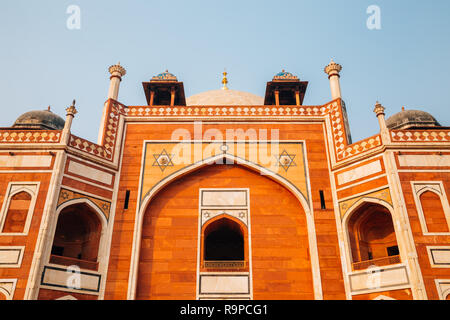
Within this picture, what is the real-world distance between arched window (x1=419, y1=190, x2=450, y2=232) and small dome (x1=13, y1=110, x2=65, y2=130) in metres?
12.2

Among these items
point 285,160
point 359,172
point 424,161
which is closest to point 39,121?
point 285,160

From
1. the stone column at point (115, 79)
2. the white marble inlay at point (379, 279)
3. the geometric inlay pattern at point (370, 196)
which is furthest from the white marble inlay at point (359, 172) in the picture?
the stone column at point (115, 79)

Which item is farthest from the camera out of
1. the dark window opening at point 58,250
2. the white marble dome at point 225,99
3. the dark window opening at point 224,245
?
the white marble dome at point 225,99

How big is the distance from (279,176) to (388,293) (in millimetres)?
4226

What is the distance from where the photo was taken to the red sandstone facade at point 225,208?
10.3m

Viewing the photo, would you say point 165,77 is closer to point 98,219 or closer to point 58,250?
point 98,219

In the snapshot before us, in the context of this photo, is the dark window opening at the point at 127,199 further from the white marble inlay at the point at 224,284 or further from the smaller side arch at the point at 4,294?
the smaller side arch at the point at 4,294

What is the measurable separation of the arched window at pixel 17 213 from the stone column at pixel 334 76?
9.58 m

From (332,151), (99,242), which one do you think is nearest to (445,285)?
(332,151)

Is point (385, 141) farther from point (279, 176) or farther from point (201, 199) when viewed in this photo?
point (201, 199)

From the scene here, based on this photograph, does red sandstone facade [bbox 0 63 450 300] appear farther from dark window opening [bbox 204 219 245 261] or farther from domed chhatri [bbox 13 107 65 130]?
domed chhatri [bbox 13 107 65 130]

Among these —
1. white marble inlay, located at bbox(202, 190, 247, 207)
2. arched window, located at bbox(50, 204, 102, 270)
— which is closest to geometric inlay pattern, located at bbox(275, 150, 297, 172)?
white marble inlay, located at bbox(202, 190, 247, 207)

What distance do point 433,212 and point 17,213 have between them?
10362 mm

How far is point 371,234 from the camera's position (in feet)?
39.7
